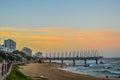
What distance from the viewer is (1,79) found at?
19.5 m

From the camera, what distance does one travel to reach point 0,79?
1936 centimetres

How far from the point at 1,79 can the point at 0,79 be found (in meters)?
0.10
